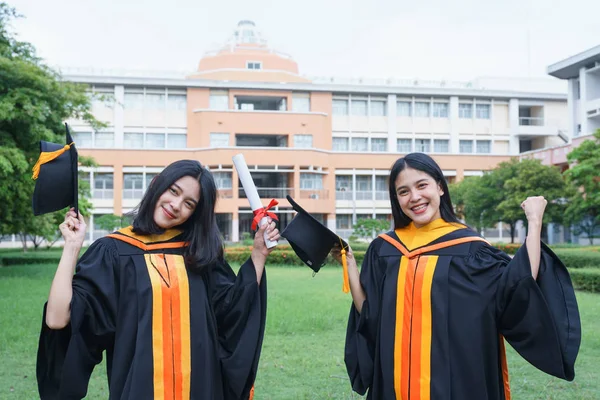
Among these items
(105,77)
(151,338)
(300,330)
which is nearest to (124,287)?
(151,338)

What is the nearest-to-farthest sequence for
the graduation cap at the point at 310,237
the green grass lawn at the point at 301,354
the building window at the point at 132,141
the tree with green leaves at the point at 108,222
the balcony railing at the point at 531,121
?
the graduation cap at the point at 310,237 < the green grass lawn at the point at 301,354 < the tree with green leaves at the point at 108,222 < the building window at the point at 132,141 < the balcony railing at the point at 531,121

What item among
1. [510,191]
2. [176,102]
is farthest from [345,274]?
[176,102]

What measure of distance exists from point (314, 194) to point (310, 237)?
1464 inches

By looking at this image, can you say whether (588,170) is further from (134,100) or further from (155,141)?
(134,100)

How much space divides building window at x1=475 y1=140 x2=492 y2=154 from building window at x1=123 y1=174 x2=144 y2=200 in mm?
24287

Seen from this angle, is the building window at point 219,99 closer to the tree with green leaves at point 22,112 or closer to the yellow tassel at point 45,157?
the tree with green leaves at point 22,112

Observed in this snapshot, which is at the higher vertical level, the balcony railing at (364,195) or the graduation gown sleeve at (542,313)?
the balcony railing at (364,195)

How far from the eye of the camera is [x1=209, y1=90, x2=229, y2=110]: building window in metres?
41.6

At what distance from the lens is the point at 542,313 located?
2805 millimetres

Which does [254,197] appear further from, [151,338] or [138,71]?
[138,71]

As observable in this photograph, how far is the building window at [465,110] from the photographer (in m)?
44.9

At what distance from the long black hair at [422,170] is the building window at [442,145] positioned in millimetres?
42567

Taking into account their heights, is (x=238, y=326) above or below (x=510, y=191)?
below

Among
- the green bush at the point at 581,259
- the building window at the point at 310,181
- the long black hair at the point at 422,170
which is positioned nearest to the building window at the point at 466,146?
the building window at the point at 310,181
